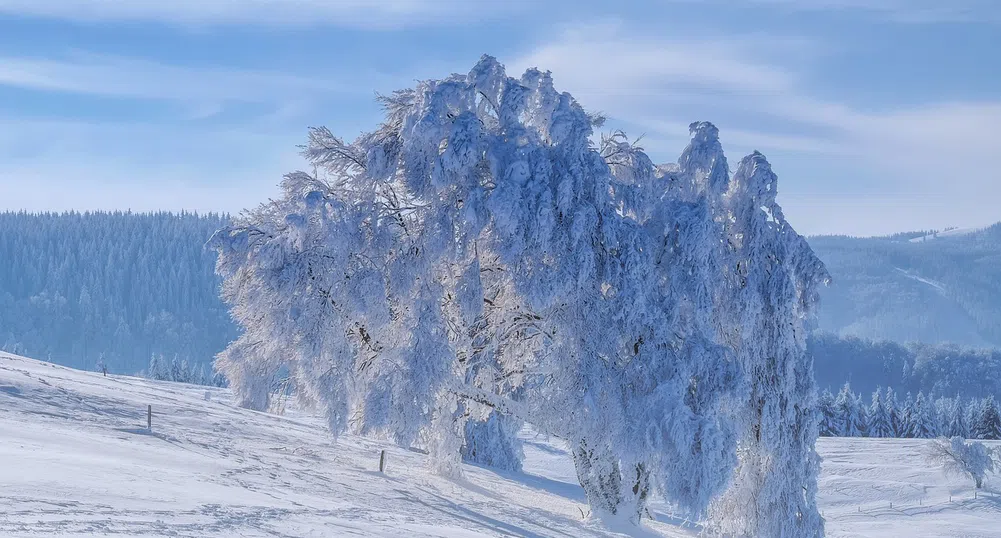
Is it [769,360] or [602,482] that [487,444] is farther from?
[769,360]

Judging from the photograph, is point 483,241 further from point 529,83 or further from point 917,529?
point 917,529

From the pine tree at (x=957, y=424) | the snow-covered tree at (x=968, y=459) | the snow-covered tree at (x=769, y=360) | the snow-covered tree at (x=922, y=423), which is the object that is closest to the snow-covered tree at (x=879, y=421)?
the snow-covered tree at (x=922, y=423)

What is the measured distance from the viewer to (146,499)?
40.5 feet

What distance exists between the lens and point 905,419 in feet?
301

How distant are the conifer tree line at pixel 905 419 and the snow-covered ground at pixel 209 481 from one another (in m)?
64.2

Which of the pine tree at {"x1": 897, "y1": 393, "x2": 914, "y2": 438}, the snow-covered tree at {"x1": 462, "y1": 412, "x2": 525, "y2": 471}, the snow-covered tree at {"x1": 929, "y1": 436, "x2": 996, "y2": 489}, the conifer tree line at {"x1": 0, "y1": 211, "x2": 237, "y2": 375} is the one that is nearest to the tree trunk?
the snow-covered tree at {"x1": 462, "y1": 412, "x2": 525, "y2": 471}

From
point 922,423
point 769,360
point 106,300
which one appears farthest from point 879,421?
point 106,300

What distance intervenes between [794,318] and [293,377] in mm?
13159

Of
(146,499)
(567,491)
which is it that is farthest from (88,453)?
(567,491)

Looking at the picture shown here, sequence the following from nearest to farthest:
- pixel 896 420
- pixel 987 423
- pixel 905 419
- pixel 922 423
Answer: pixel 987 423, pixel 922 423, pixel 905 419, pixel 896 420

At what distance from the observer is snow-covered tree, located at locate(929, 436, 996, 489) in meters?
58.0

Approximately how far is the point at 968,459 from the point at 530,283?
164 feet

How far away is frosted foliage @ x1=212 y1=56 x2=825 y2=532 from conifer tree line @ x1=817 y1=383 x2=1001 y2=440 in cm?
7255

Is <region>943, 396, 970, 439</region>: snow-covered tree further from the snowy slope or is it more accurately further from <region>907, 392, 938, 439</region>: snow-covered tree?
the snowy slope
